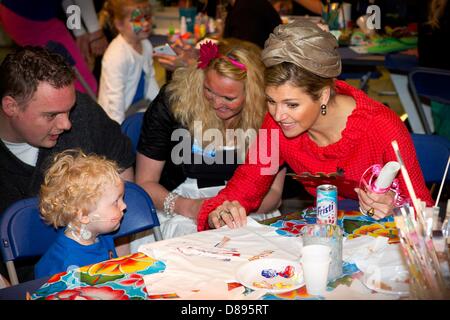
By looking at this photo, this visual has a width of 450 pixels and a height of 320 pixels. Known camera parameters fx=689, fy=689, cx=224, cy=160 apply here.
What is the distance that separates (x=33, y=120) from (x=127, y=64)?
2290 mm

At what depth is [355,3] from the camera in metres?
6.67

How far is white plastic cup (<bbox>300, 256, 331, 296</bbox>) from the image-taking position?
1959 millimetres

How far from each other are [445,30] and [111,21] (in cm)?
251

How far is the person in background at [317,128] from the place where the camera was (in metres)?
2.65

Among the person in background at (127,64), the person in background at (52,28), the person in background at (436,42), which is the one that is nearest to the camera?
the person in background at (436,42)

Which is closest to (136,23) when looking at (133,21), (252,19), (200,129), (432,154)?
(133,21)

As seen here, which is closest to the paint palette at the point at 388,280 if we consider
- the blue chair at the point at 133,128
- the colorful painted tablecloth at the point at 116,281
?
the colorful painted tablecloth at the point at 116,281

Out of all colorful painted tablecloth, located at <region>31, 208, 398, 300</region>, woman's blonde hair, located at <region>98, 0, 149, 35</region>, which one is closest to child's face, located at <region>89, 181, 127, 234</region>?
colorful painted tablecloth, located at <region>31, 208, 398, 300</region>

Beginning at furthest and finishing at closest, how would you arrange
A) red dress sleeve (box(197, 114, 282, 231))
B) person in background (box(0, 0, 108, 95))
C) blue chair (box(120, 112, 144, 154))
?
person in background (box(0, 0, 108, 95))
blue chair (box(120, 112, 144, 154))
red dress sleeve (box(197, 114, 282, 231))

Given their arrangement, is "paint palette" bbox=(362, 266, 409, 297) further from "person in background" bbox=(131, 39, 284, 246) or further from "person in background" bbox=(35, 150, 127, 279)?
"person in background" bbox=(131, 39, 284, 246)

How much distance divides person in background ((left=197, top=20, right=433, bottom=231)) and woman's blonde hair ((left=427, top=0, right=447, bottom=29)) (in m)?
2.18

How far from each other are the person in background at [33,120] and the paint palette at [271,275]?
1.16 metres

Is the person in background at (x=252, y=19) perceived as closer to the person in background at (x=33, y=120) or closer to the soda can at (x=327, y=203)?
the person in background at (x=33, y=120)
